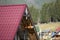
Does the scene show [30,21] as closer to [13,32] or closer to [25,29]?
[25,29]

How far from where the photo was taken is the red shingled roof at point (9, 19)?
6.25ft

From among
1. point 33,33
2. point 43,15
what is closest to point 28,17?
point 33,33

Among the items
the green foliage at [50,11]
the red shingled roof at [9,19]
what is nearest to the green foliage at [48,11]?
the green foliage at [50,11]

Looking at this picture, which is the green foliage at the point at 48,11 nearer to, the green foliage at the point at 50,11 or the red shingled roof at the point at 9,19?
the green foliage at the point at 50,11

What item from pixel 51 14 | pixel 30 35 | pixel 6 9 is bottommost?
pixel 51 14

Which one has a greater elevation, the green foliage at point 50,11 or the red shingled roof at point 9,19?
the red shingled roof at point 9,19

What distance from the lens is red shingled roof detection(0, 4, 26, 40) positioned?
6.25 ft

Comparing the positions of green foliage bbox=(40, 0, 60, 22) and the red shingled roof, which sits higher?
the red shingled roof

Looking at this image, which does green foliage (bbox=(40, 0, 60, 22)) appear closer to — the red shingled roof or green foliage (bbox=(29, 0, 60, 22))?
green foliage (bbox=(29, 0, 60, 22))

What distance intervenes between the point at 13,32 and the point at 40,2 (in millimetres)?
9706

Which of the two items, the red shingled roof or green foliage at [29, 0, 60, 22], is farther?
green foliage at [29, 0, 60, 22]

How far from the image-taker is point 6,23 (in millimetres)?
2045

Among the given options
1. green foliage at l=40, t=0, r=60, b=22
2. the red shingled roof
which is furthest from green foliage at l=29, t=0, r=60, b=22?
the red shingled roof

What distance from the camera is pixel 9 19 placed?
2.08m
